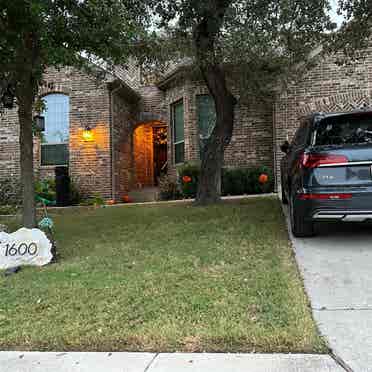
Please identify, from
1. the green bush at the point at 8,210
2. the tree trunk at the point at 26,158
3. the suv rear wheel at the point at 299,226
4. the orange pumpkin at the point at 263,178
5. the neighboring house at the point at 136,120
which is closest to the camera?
the suv rear wheel at the point at 299,226

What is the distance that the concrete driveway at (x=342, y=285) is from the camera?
2830 mm

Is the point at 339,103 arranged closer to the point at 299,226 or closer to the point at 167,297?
the point at 299,226

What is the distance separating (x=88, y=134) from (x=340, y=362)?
12.5 meters

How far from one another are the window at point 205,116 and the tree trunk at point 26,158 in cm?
775

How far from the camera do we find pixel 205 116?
1363cm

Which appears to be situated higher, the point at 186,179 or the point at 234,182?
the point at 186,179

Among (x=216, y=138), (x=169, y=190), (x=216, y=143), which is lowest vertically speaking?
(x=169, y=190)

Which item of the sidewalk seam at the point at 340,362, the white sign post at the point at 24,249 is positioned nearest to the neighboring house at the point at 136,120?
the white sign post at the point at 24,249

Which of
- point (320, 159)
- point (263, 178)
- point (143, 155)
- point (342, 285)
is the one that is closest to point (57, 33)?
point (320, 159)

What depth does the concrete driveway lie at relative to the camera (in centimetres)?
283

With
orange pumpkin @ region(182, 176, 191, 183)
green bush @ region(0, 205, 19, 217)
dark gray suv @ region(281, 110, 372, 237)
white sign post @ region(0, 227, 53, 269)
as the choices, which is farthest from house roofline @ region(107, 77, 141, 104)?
dark gray suv @ region(281, 110, 372, 237)

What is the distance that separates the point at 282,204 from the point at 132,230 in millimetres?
3637

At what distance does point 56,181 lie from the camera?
13.0m

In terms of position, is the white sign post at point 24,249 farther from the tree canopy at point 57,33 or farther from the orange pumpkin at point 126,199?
the orange pumpkin at point 126,199
